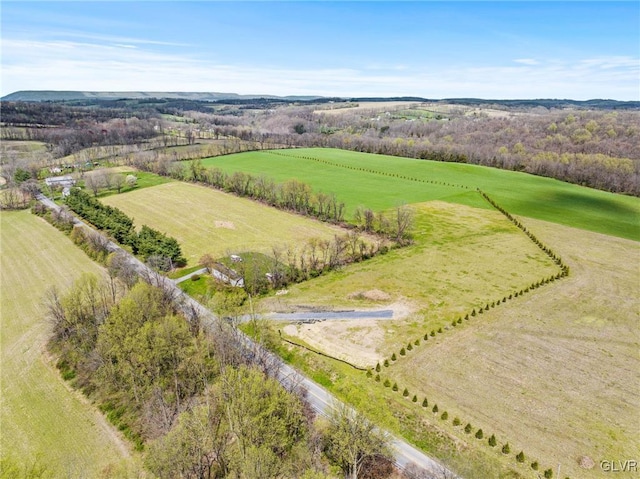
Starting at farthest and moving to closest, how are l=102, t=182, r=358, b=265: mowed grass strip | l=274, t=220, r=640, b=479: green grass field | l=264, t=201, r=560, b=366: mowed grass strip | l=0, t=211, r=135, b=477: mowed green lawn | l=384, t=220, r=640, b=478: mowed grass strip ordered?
l=102, t=182, r=358, b=265: mowed grass strip → l=264, t=201, r=560, b=366: mowed grass strip → l=0, t=211, r=135, b=477: mowed green lawn → l=384, t=220, r=640, b=478: mowed grass strip → l=274, t=220, r=640, b=479: green grass field

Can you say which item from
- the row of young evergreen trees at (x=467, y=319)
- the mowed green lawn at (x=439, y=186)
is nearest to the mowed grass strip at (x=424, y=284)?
the row of young evergreen trees at (x=467, y=319)

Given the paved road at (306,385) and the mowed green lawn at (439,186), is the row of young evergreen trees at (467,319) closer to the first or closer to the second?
the paved road at (306,385)

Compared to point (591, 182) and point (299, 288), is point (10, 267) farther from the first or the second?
point (591, 182)

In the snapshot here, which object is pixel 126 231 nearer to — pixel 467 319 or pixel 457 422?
pixel 467 319

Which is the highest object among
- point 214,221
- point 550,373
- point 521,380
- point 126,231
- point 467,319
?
point 126,231

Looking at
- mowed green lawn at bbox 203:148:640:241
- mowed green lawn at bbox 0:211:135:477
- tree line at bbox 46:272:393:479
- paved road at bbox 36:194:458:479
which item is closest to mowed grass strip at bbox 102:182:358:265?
paved road at bbox 36:194:458:479

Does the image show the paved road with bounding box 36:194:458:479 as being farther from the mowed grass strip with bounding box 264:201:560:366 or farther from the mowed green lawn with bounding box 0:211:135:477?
the mowed green lawn with bounding box 0:211:135:477

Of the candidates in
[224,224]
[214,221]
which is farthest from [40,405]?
[214,221]
